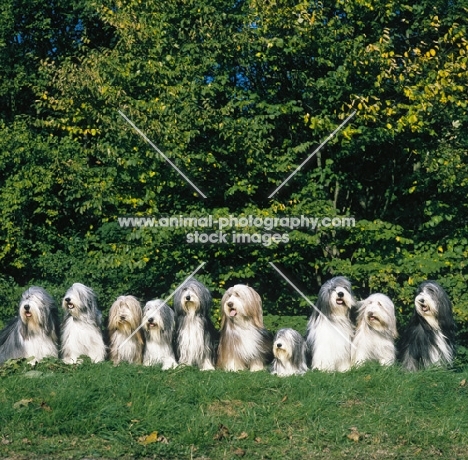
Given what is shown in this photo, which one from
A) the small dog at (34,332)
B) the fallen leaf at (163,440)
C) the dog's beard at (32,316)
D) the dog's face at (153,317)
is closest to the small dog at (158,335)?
the dog's face at (153,317)

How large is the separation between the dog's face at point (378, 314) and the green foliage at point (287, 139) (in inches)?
73.3

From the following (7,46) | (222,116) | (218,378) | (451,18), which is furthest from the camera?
(7,46)

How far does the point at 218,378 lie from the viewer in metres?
8.23

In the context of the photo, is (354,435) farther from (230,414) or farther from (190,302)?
(190,302)

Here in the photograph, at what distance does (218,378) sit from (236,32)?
5.18 meters

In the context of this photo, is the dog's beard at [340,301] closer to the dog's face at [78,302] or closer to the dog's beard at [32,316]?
the dog's face at [78,302]

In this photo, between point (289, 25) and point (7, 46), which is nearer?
point (289, 25)

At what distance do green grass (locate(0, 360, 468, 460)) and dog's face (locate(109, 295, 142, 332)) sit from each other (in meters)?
0.75

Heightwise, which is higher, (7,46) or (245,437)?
(7,46)

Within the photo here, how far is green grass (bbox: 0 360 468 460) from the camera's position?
6680 millimetres

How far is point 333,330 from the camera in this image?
9039mm

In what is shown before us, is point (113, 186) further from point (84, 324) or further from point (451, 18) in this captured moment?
point (451, 18)

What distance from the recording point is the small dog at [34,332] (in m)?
9.09

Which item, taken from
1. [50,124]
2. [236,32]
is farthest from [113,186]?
[50,124]
